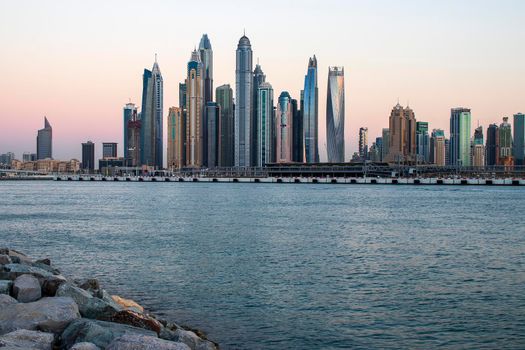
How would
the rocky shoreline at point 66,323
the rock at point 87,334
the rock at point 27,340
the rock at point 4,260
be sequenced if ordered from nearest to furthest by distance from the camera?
the rock at point 27,340, the rocky shoreline at point 66,323, the rock at point 87,334, the rock at point 4,260

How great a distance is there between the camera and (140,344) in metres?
9.40

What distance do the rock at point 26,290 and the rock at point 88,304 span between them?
27.7 inches

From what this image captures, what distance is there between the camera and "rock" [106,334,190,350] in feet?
30.7

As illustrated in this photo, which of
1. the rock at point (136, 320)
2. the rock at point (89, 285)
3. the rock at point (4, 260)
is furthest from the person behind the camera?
the rock at point (4, 260)

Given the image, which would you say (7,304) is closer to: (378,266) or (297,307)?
(297,307)

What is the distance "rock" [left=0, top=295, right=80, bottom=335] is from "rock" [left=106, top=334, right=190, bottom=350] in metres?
2.28

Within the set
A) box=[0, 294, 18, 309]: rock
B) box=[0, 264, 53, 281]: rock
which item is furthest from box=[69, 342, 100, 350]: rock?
box=[0, 264, 53, 281]: rock

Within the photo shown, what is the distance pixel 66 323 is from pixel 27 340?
4.28 ft

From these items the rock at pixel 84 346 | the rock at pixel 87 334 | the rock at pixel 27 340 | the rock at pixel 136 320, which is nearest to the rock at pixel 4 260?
the rock at pixel 136 320

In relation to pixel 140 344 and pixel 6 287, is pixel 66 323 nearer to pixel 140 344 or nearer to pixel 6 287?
pixel 140 344

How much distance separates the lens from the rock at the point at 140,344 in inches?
369

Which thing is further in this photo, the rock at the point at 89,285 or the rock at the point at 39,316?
the rock at the point at 89,285

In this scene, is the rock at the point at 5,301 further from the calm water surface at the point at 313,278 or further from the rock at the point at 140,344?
the calm water surface at the point at 313,278

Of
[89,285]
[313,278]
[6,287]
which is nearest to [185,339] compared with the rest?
[6,287]
